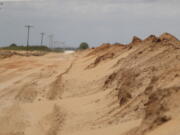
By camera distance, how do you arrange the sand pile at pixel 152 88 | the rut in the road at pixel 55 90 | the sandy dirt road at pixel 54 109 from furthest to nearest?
the rut in the road at pixel 55 90, the sandy dirt road at pixel 54 109, the sand pile at pixel 152 88

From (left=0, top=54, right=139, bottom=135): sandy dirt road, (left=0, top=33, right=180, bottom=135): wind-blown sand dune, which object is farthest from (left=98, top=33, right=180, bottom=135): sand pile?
(left=0, top=54, right=139, bottom=135): sandy dirt road

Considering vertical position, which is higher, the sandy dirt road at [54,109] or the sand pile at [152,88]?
Answer: the sand pile at [152,88]

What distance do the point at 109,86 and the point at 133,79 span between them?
141 inches

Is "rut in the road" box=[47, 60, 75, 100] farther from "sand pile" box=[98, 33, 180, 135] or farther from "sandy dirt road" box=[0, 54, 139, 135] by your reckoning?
"sand pile" box=[98, 33, 180, 135]

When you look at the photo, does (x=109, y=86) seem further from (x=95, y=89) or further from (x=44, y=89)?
(x=44, y=89)

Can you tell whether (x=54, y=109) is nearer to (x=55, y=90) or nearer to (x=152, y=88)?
(x=152, y=88)

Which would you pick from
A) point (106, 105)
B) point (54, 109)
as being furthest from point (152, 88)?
point (54, 109)

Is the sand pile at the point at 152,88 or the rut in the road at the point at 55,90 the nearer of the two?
the sand pile at the point at 152,88

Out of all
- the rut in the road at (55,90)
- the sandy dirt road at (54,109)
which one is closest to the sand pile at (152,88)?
the sandy dirt road at (54,109)

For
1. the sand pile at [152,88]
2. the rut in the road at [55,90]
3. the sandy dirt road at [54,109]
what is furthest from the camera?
the rut in the road at [55,90]

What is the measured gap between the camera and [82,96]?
62.5ft

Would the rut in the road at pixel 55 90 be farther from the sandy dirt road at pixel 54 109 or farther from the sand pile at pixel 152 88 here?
the sand pile at pixel 152 88

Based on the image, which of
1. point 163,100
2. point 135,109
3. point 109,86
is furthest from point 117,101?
point 163,100

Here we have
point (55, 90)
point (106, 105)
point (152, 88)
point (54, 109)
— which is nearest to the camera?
point (152, 88)
